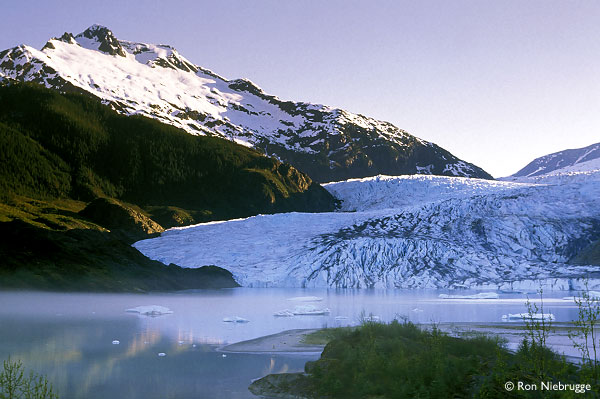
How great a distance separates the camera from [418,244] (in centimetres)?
5500

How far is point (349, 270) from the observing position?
2100 inches

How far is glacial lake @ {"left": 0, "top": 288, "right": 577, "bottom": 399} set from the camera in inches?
492

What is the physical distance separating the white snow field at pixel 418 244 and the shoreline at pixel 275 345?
31855mm

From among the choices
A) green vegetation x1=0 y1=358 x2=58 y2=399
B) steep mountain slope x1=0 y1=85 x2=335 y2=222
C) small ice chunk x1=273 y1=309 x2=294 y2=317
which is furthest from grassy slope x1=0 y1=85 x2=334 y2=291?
green vegetation x1=0 y1=358 x2=58 y2=399

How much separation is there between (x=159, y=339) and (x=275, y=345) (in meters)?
4.00

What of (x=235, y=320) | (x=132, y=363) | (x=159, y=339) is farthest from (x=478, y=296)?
(x=132, y=363)

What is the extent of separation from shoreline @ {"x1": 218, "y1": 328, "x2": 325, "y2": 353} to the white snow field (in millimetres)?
31855

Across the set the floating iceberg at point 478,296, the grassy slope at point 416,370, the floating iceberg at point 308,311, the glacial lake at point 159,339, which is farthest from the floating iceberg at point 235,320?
the floating iceberg at point 478,296

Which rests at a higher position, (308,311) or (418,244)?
(418,244)

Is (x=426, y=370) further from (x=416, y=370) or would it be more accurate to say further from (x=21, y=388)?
(x=21, y=388)

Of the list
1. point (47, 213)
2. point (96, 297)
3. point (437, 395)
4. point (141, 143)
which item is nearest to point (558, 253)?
point (96, 297)

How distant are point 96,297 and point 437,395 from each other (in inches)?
1300

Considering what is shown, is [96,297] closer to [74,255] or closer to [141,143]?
[74,255]

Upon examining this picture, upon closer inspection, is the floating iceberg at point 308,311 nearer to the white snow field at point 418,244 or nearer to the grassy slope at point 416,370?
the grassy slope at point 416,370
